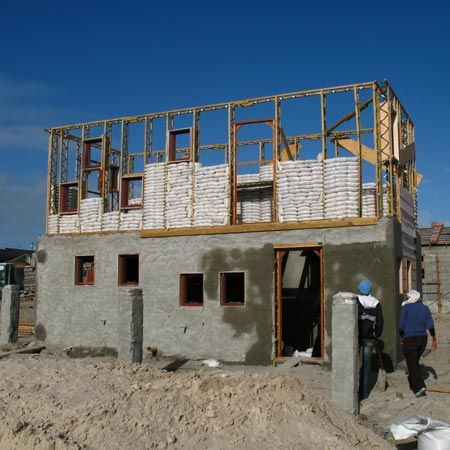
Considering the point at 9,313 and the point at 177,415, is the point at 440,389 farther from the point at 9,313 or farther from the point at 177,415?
the point at 9,313

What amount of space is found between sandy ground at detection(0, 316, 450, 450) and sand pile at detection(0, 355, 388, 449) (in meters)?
0.01

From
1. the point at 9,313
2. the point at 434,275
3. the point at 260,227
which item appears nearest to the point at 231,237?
the point at 260,227

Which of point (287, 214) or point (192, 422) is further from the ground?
point (287, 214)

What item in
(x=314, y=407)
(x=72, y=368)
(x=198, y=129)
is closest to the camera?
(x=314, y=407)

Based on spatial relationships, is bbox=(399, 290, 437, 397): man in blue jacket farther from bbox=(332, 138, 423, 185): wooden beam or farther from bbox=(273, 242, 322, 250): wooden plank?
bbox=(332, 138, 423, 185): wooden beam

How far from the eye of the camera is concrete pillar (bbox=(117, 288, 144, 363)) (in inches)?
523

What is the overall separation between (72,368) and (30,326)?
50.5 feet

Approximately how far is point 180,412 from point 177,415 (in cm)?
8

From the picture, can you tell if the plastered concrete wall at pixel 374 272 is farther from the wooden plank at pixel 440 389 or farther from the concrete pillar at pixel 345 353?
the concrete pillar at pixel 345 353

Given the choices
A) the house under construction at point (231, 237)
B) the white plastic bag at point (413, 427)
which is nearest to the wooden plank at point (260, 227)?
the house under construction at point (231, 237)

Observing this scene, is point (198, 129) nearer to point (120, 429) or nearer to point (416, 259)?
point (416, 259)

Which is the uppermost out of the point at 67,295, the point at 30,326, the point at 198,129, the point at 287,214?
the point at 198,129

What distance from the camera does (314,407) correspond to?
8.46 meters

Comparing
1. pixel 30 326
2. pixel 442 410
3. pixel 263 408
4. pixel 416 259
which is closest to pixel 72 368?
pixel 263 408
